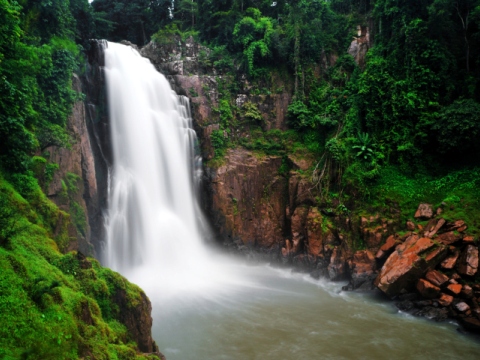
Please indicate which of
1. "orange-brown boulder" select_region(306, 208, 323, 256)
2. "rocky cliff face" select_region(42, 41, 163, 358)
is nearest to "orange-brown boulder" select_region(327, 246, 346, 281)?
"orange-brown boulder" select_region(306, 208, 323, 256)

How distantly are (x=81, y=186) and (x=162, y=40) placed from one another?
13.1 m

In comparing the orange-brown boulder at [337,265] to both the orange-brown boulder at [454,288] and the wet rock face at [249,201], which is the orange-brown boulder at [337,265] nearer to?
the wet rock face at [249,201]

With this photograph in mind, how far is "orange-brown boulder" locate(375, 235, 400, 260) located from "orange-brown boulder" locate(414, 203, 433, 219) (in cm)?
140

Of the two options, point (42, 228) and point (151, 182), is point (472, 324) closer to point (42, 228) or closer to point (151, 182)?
point (42, 228)

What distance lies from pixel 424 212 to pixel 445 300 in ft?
13.9

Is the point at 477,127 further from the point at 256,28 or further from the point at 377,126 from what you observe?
the point at 256,28

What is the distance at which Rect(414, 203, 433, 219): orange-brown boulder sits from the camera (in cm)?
1525

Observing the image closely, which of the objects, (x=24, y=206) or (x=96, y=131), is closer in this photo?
(x=24, y=206)

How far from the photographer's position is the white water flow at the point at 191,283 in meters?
10.5

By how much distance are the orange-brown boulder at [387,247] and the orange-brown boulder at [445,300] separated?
116 inches

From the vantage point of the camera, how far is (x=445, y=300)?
40.4ft

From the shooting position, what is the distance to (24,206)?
923cm

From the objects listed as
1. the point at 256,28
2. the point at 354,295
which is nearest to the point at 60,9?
the point at 256,28

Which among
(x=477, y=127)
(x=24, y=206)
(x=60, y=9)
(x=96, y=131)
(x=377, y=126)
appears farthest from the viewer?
(x=377, y=126)
